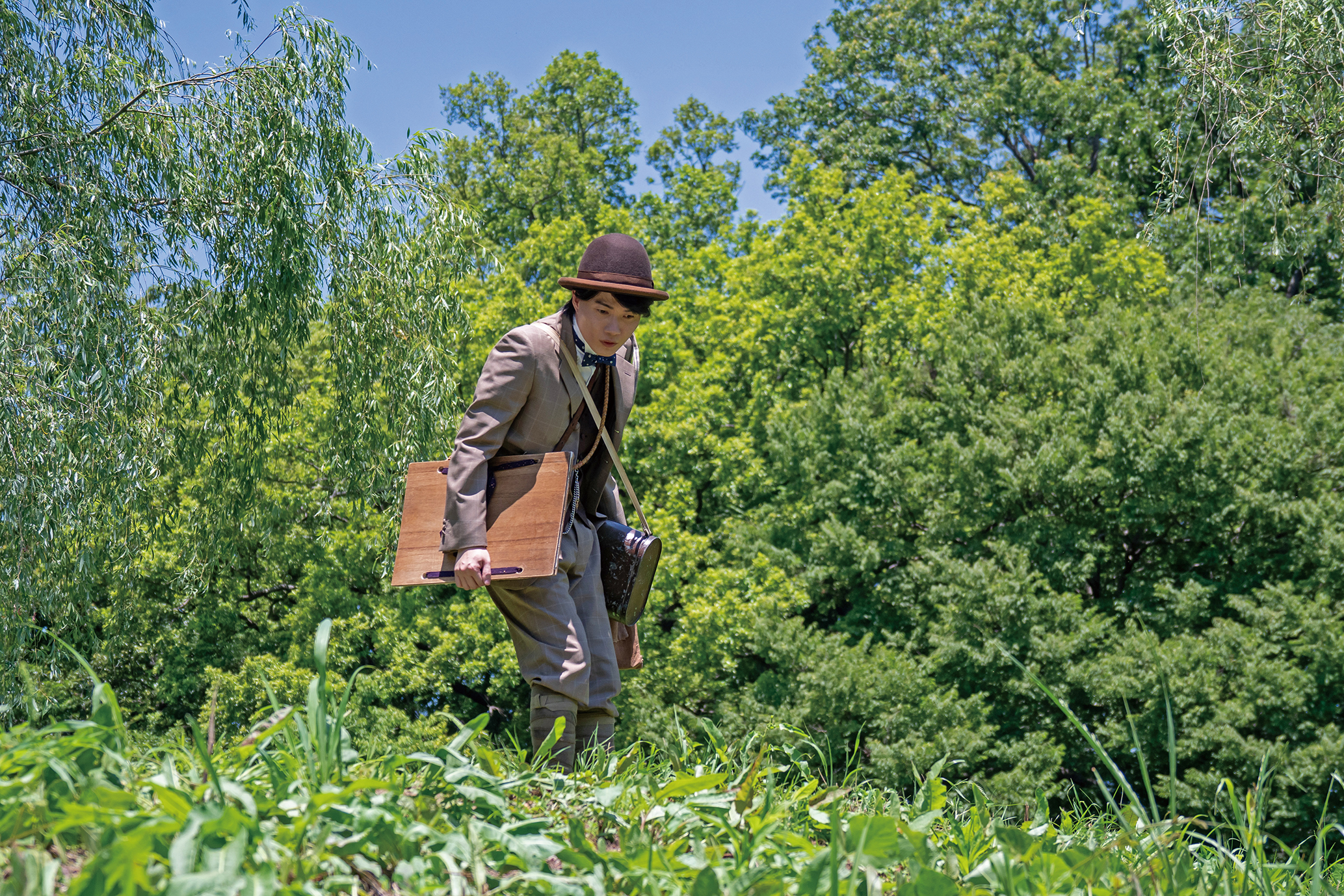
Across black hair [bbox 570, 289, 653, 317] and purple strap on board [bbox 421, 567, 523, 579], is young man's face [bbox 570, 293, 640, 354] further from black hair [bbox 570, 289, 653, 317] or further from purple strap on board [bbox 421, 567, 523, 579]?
purple strap on board [bbox 421, 567, 523, 579]

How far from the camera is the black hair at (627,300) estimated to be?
11.6ft

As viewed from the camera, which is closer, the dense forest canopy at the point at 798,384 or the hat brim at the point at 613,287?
the hat brim at the point at 613,287

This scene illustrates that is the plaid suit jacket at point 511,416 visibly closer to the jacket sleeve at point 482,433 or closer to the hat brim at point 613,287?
the jacket sleeve at point 482,433

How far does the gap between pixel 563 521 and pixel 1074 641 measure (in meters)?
12.6

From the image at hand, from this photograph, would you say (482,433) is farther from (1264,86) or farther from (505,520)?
(1264,86)

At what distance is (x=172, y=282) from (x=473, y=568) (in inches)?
240

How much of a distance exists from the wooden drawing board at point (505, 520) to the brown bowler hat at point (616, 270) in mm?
522

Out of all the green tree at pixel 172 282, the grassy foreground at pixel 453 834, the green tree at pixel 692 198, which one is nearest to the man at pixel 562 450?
the grassy foreground at pixel 453 834

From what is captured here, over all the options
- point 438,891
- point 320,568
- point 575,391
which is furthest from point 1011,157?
point 438,891

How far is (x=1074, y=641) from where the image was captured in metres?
14.6

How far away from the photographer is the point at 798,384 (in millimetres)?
21047

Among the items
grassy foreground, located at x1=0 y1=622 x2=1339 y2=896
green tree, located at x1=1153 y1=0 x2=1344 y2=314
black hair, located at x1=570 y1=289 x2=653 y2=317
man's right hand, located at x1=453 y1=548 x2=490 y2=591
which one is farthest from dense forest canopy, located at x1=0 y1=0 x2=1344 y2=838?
black hair, located at x1=570 y1=289 x2=653 y2=317

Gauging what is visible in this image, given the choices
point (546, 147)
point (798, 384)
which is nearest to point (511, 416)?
point (798, 384)

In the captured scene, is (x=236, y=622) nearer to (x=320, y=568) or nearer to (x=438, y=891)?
(x=320, y=568)
